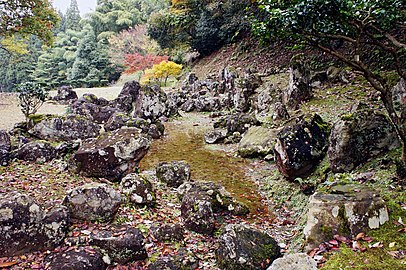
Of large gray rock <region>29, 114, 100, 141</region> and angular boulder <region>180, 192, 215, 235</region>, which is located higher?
large gray rock <region>29, 114, 100, 141</region>

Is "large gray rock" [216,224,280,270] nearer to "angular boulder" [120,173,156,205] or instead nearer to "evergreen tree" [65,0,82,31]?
"angular boulder" [120,173,156,205]

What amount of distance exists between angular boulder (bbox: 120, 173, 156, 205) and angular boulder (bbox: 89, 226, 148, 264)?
4.65ft

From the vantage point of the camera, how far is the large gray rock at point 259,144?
9523mm

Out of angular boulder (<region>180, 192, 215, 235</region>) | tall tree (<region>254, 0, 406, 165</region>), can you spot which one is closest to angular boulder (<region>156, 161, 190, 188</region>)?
angular boulder (<region>180, 192, 215, 235</region>)

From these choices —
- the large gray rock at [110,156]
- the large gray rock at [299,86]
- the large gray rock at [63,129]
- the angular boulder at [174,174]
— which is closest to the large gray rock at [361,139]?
the angular boulder at [174,174]

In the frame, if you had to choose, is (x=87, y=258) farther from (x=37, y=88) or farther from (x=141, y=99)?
(x=37, y=88)

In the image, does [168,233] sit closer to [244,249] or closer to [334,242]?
[244,249]

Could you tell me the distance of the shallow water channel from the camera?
7384mm

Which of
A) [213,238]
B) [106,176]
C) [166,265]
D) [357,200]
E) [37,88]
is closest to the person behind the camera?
[357,200]

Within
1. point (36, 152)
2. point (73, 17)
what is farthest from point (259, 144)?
point (73, 17)

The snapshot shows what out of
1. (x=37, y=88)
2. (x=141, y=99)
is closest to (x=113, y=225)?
(x=141, y=99)

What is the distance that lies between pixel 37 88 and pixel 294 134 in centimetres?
1297

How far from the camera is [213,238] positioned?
5.24 metres

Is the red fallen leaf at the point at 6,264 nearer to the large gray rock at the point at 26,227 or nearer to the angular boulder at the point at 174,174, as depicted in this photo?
the large gray rock at the point at 26,227
